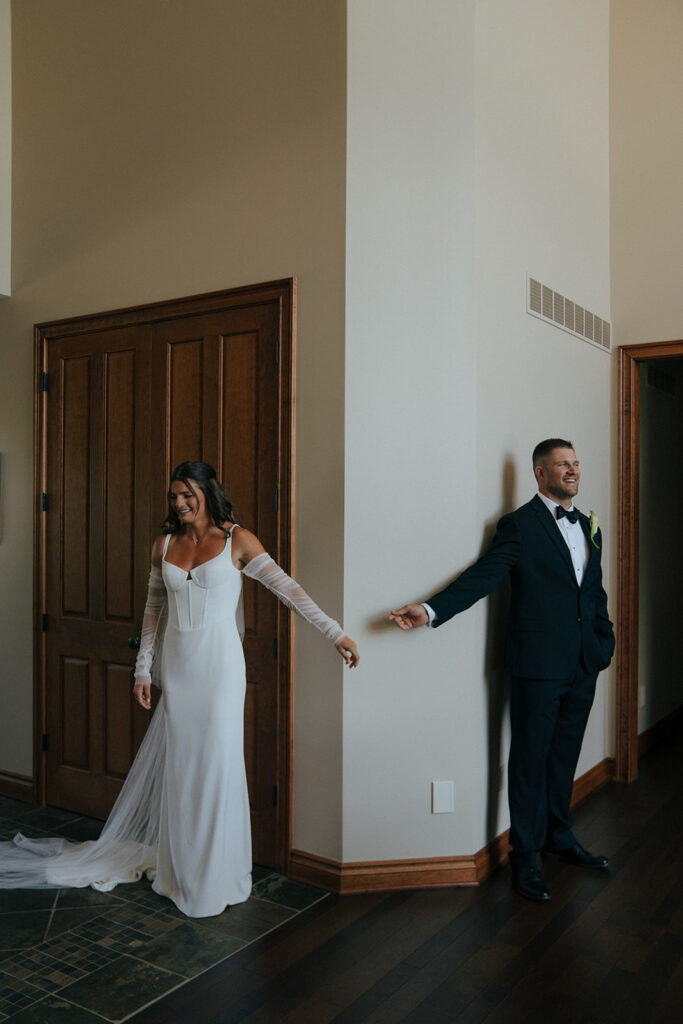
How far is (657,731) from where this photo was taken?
5.84m

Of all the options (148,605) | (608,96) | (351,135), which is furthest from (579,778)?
(608,96)

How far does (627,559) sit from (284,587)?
254 centimetres

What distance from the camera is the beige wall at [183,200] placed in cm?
352

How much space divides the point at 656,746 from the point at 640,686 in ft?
1.64

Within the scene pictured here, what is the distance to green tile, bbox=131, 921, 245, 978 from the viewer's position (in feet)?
9.49

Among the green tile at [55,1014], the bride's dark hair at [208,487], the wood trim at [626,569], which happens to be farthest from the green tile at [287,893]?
the wood trim at [626,569]

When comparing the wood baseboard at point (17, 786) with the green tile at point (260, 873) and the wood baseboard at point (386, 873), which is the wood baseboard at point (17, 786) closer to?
the green tile at point (260, 873)

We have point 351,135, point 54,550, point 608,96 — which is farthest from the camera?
point 608,96

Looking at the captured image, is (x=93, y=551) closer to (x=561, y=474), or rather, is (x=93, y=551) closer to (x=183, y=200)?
(x=183, y=200)


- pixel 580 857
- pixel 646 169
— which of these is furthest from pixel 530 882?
pixel 646 169

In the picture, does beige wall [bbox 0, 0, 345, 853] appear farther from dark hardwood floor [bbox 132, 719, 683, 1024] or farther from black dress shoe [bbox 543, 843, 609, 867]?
black dress shoe [bbox 543, 843, 609, 867]

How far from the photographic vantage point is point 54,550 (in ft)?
15.0

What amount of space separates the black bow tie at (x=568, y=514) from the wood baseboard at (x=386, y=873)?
4.96 feet

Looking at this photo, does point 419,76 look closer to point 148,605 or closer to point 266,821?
point 148,605
